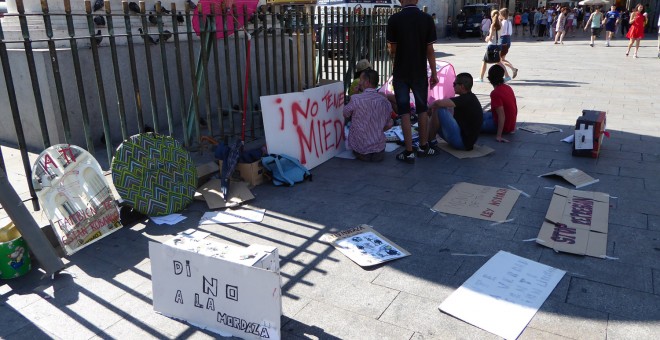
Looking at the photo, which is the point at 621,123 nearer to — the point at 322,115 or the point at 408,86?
the point at 408,86

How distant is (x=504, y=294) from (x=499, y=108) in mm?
3996

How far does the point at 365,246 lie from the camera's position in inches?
148

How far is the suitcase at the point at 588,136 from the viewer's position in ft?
18.8

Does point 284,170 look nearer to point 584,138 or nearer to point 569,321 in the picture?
point 569,321

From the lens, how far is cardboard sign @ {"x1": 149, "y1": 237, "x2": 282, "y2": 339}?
Result: 254 cm

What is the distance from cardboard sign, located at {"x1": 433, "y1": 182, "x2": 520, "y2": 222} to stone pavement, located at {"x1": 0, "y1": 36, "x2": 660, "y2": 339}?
0.11 metres

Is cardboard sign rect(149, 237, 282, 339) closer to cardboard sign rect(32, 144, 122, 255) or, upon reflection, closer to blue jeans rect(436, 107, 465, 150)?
cardboard sign rect(32, 144, 122, 255)

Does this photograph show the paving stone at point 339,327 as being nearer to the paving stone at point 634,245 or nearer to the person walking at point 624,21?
the paving stone at point 634,245

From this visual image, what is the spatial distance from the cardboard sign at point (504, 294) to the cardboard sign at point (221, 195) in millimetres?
2297

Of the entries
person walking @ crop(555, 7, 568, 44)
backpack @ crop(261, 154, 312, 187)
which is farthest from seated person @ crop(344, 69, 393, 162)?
person walking @ crop(555, 7, 568, 44)

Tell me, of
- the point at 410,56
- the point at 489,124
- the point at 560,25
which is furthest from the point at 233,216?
the point at 560,25

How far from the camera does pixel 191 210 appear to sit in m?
4.58

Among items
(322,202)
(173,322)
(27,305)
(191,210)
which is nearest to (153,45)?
(191,210)

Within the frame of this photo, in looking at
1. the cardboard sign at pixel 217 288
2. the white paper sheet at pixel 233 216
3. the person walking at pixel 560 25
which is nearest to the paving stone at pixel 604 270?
the cardboard sign at pixel 217 288
